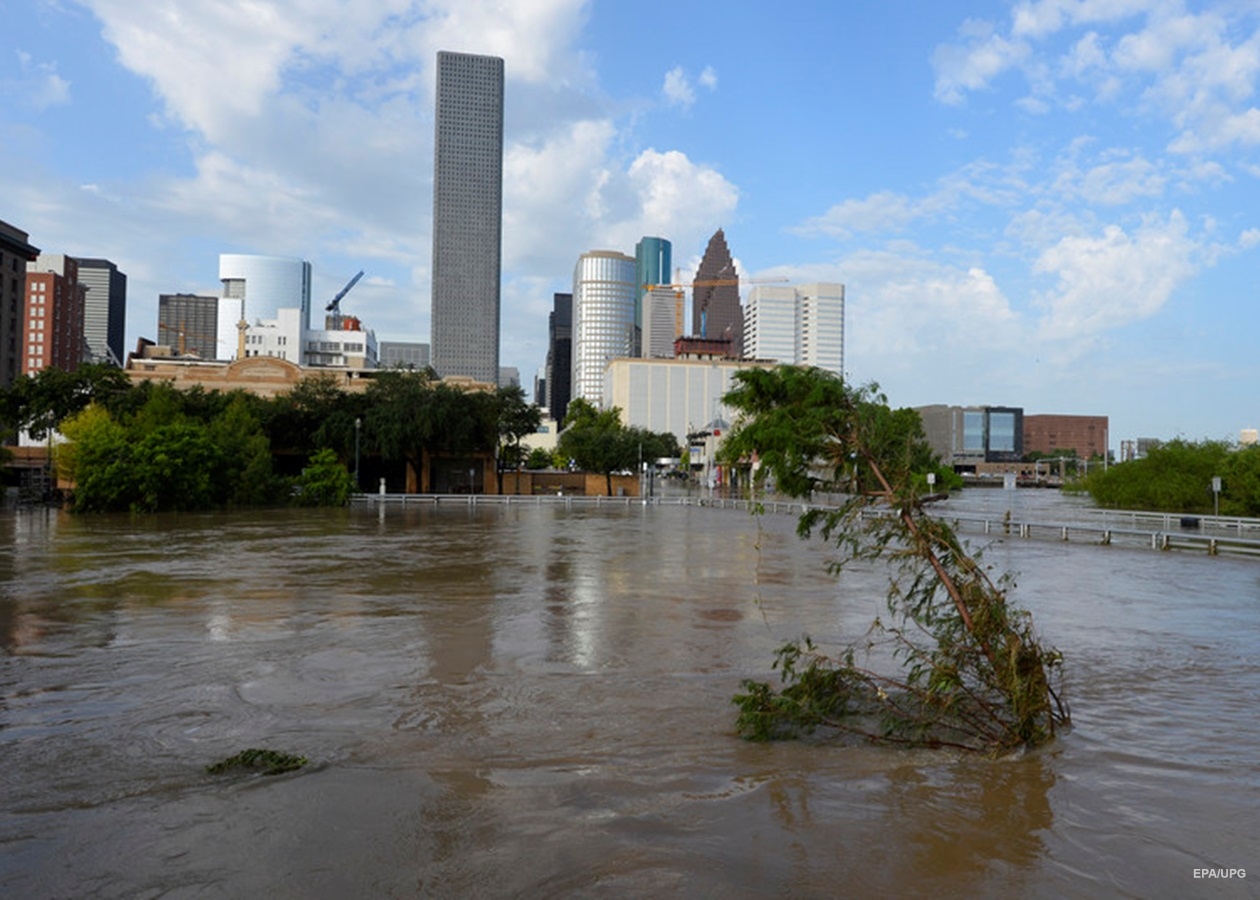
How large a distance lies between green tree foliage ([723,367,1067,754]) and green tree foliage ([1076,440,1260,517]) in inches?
1807

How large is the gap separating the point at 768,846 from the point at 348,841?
9.44 feet

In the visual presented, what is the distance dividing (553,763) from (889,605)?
353cm

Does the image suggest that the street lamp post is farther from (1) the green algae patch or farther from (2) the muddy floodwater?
(1) the green algae patch

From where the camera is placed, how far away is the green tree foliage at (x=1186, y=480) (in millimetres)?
47094

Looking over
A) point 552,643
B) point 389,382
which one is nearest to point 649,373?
point 389,382

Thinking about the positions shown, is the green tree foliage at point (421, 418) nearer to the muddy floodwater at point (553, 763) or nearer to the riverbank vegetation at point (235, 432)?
the riverbank vegetation at point (235, 432)

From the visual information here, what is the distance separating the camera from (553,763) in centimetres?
786

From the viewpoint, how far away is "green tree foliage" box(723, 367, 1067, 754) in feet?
27.8

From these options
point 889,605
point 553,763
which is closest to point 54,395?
point 553,763

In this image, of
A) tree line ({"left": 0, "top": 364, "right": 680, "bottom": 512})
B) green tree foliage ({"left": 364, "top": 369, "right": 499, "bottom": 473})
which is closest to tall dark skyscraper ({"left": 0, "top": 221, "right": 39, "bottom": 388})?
tree line ({"left": 0, "top": 364, "right": 680, "bottom": 512})

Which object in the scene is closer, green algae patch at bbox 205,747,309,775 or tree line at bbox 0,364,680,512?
green algae patch at bbox 205,747,309,775

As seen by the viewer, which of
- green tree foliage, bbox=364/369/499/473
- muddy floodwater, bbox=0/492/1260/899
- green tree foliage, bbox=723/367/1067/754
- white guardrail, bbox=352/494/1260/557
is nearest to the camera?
muddy floodwater, bbox=0/492/1260/899

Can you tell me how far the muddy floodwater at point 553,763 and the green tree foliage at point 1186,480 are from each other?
3553cm

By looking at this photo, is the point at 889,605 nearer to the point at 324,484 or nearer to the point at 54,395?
the point at 324,484
